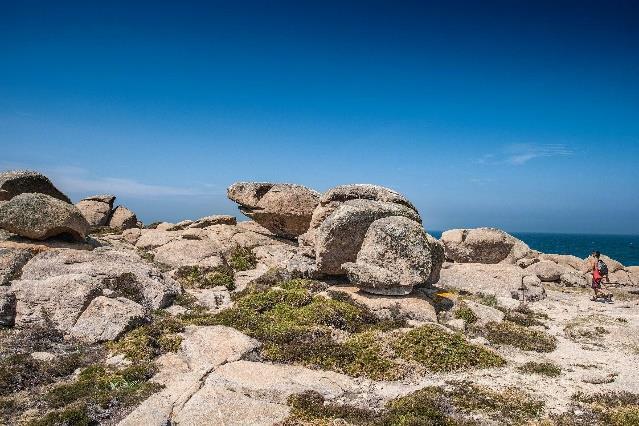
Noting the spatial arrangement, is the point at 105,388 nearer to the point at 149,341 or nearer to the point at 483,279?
the point at 149,341

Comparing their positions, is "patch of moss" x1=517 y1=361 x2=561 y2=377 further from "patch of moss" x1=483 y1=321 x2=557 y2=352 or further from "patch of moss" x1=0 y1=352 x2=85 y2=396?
"patch of moss" x1=0 y1=352 x2=85 y2=396

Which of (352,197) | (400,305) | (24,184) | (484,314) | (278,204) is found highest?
(352,197)

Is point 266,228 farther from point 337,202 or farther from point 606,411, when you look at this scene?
point 606,411

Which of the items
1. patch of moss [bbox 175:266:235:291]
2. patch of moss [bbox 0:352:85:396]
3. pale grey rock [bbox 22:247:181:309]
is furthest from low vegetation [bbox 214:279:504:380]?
patch of moss [bbox 0:352:85:396]

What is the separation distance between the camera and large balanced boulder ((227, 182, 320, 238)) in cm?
4000

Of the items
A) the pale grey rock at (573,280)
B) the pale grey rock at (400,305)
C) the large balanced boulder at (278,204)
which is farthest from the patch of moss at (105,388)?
the pale grey rock at (573,280)

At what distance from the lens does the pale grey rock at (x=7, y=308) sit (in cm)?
1956

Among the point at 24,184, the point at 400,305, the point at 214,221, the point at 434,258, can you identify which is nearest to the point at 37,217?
the point at 24,184

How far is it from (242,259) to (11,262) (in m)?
15.0

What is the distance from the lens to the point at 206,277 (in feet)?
101

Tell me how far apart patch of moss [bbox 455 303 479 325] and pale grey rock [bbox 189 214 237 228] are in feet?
91.9

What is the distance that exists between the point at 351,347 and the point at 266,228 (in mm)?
25226

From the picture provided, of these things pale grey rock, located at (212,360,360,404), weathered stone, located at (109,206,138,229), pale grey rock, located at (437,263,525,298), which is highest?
weathered stone, located at (109,206,138,229)

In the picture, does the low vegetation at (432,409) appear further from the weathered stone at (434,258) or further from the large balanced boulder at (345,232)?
the weathered stone at (434,258)
